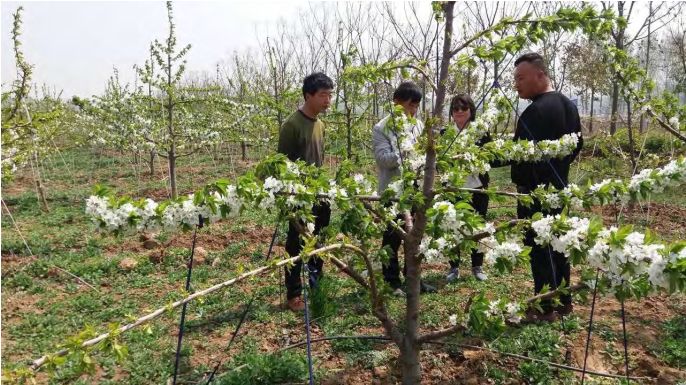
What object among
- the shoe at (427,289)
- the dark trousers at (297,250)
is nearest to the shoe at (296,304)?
the dark trousers at (297,250)

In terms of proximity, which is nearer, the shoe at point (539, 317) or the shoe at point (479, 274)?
the shoe at point (539, 317)

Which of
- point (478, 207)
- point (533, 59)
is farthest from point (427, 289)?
point (533, 59)

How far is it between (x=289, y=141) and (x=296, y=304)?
4.82ft

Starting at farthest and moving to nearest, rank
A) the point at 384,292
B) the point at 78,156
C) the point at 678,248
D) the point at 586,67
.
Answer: the point at 78,156, the point at 586,67, the point at 384,292, the point at 678,248

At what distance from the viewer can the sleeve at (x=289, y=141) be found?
13.0 ft

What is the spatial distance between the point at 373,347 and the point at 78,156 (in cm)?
1736

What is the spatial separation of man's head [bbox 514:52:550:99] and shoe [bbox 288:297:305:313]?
101 inches

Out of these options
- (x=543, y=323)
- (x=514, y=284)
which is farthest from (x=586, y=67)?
(x=543, y=323)

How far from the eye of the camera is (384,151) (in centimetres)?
386

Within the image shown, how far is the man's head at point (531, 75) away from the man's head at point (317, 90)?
148 centimetres

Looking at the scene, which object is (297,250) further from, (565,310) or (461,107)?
(565,310)

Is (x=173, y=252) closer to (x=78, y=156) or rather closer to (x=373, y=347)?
(x=373, y=347)

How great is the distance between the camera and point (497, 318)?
2.12m

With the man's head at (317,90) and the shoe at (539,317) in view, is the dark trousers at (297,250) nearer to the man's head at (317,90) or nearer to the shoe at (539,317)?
the man's head at (317,90)
